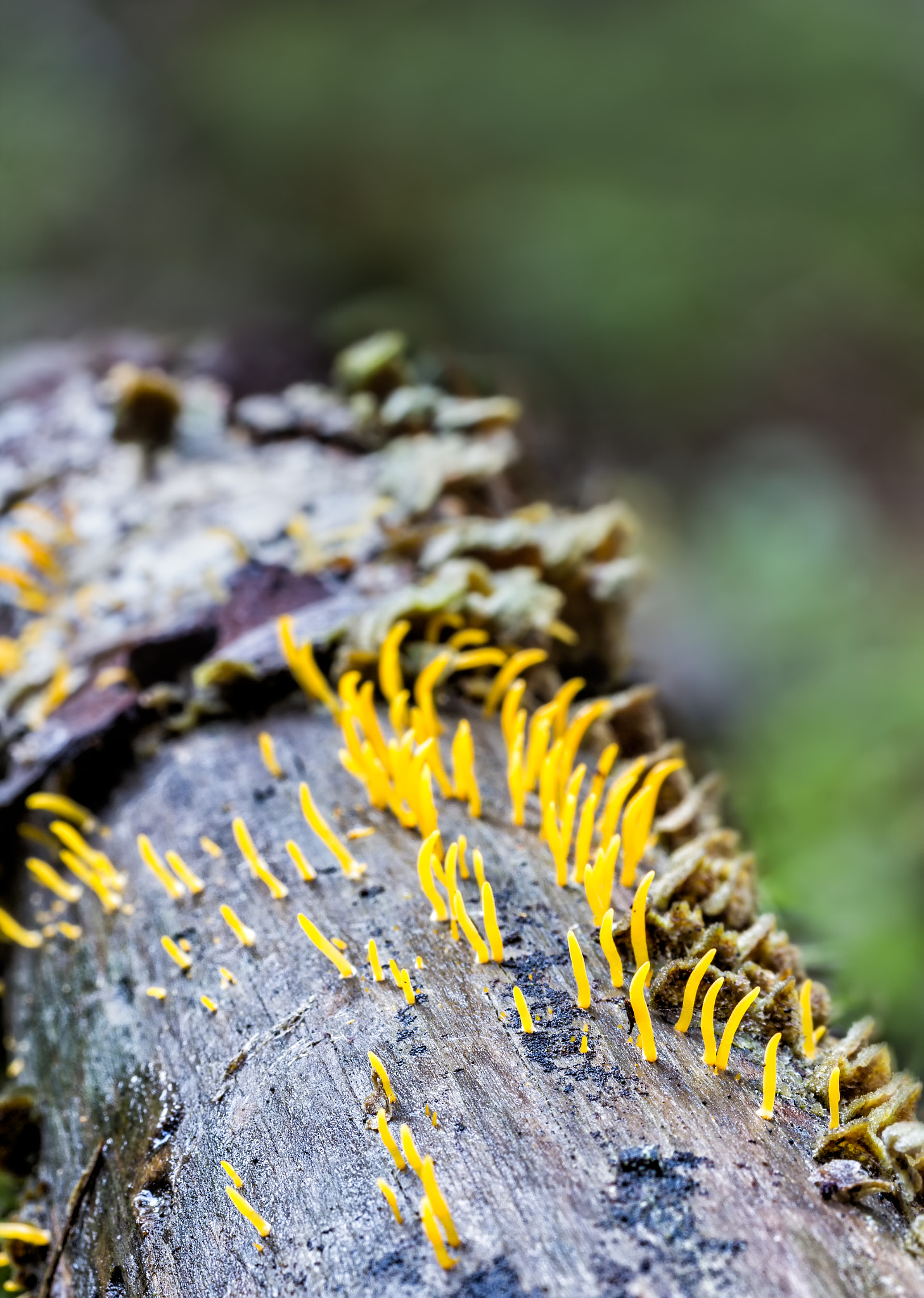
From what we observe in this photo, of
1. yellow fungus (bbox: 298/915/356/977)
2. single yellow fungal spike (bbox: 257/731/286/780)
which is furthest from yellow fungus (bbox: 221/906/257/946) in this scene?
single yellow fungal spike (bbox: 257/731/286/780)

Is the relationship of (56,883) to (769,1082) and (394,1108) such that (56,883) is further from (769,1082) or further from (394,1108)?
(769,1082)

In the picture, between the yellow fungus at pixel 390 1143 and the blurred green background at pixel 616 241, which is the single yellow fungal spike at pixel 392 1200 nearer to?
the yellow fungus at pixel 390 1143

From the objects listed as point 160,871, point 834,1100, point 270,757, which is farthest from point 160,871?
point 834,1100

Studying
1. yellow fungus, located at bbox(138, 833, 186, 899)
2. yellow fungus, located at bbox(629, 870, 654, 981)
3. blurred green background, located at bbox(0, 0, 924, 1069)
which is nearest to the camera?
yellow fungus, located at bbox(629, 870, 654, 981)

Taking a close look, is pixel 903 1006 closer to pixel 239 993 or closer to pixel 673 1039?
pixel 673 1039

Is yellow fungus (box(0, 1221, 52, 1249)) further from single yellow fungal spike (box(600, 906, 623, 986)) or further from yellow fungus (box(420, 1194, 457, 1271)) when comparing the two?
single yellow fungal spike (box(600, 906, 623, 986))

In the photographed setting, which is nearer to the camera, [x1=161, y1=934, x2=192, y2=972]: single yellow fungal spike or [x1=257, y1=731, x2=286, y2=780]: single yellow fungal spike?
[x1=161, y1=934, x2=192, y2=972]: single yellow fungal spike
